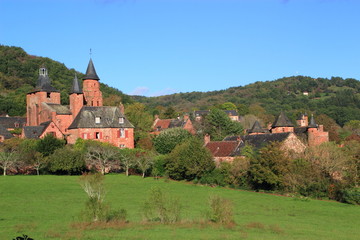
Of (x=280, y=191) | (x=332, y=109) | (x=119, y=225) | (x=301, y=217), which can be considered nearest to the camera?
(x=119, y=225)

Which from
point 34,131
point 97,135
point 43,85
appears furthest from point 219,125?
point 34,131

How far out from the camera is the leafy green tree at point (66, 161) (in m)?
49.7

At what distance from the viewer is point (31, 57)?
12169 centimetres

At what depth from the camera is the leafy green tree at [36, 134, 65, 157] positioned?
51219 millimetres

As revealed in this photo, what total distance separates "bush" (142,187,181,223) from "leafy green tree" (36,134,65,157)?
27.3 m

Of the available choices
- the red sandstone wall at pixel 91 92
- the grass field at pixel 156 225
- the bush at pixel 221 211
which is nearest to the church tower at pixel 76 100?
the red sandstone wall at pixel 91 92

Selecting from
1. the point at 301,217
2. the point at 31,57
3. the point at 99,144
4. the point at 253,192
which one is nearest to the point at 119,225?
the point at 301,217

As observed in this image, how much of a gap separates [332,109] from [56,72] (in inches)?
2953

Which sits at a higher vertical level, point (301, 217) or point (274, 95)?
point (274, 95)

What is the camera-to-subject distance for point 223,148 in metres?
54.5

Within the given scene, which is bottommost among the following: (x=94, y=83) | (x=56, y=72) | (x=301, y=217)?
(x=301, y=217)

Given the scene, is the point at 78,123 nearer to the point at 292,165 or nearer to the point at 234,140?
the point at 234,140

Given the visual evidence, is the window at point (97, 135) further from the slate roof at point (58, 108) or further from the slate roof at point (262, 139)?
the slate roof at point (262, 139)

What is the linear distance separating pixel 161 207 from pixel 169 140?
34.8 m
